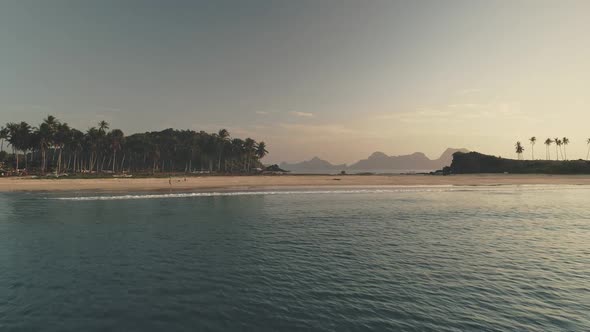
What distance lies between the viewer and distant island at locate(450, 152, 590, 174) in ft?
393

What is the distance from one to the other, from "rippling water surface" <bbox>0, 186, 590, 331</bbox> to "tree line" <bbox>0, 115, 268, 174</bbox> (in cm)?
10795

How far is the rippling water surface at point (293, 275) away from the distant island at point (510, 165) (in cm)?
12602

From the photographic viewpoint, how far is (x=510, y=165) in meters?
141

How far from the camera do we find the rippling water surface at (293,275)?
1017cm

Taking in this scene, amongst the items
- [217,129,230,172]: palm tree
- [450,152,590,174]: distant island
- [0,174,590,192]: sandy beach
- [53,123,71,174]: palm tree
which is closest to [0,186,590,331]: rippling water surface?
[0,174,590,192]: sandy beach

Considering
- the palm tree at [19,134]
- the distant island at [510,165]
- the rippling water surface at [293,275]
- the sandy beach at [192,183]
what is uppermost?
the palm tree at [19,134]

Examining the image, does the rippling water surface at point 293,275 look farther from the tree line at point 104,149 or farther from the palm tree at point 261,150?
the palm tree at point 261,150

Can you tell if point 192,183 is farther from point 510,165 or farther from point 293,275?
point 510,165

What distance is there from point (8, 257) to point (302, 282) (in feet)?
58.1

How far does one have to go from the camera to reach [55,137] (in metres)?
112

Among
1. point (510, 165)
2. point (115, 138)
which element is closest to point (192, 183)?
point (115, 138)

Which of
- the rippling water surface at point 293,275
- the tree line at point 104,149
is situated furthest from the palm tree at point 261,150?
the rippling water surface at point 293,275

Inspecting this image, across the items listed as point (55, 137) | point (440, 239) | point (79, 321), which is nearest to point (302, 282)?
point (79, 321)

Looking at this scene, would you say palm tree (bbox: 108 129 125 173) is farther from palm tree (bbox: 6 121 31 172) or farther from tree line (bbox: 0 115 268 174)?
palm tree (bbox: 6 121 31 172)
